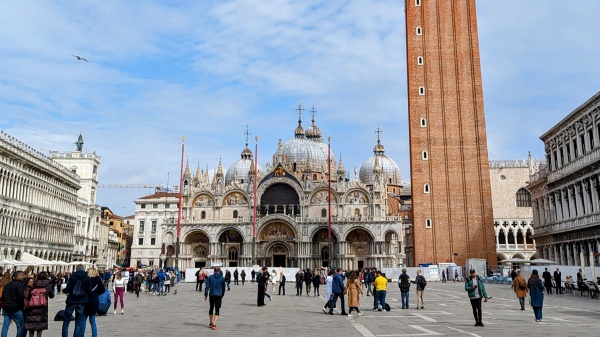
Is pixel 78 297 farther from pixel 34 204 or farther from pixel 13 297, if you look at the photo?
pixel 34 204

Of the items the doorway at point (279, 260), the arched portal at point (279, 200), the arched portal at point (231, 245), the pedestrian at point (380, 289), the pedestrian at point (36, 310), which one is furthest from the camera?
the arched portal at point (279, 200)

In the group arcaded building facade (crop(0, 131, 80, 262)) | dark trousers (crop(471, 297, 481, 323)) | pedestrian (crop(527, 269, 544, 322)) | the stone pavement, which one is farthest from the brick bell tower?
dark trousers (crop(471, 297, 481, 323))

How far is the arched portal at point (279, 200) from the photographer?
61.0 m

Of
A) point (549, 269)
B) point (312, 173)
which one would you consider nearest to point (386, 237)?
point (312, 173)

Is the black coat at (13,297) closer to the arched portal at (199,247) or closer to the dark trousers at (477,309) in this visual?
the dark trousers at (477,309)

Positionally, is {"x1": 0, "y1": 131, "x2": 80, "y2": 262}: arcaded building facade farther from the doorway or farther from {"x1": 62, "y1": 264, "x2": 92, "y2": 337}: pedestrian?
{"x1": 62, "y1": 264, "x2": 92, "y2": 337}: pedestrian

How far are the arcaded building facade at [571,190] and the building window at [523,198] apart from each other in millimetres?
20779

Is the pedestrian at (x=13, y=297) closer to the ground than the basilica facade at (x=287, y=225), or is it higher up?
closer to the ground

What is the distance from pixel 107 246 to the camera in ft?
235

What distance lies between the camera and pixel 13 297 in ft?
28.8

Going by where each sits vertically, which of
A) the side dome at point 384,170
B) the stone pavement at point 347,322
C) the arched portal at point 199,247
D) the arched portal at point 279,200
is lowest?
the stone pavement at point 347,322

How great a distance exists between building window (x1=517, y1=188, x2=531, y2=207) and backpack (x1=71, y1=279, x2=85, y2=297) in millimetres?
63266

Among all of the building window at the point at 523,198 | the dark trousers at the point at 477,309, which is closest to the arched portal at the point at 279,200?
the building window at the point at 523,198

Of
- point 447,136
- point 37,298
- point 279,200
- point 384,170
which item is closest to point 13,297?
point 37,298
